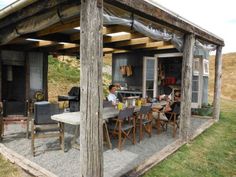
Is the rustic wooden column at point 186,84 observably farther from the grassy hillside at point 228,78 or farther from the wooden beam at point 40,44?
the grassy hillside at point 228,78

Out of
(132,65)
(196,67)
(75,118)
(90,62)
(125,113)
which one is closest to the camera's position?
(90,62)

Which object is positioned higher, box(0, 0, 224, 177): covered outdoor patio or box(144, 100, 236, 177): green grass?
box(0, 0, 224, 177): covered outdoor patio

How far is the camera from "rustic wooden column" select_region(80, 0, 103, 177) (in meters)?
2.67

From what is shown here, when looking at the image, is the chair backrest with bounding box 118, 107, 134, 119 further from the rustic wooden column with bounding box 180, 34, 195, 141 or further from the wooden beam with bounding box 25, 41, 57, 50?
the wooden beam with bounding box 25, 41, 57, 50

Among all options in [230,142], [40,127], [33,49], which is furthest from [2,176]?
[33,49]

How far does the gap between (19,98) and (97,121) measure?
672 centimetres

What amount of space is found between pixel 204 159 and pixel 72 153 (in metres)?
2.57

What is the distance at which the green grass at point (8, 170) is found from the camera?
351 centimetres

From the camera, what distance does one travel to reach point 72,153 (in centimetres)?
→ 433

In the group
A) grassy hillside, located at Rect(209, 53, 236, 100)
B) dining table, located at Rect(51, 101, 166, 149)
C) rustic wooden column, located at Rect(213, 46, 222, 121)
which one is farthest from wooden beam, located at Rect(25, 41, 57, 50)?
grassy hillside, located at Rect(209, 53, 236, 100)

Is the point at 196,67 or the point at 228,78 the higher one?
the point at 196,67

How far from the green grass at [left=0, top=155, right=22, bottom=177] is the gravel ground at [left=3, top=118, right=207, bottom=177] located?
1.07 feet

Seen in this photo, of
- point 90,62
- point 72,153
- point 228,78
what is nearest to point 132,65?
point 72,153

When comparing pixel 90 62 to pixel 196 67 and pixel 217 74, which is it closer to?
pixel 217 74
